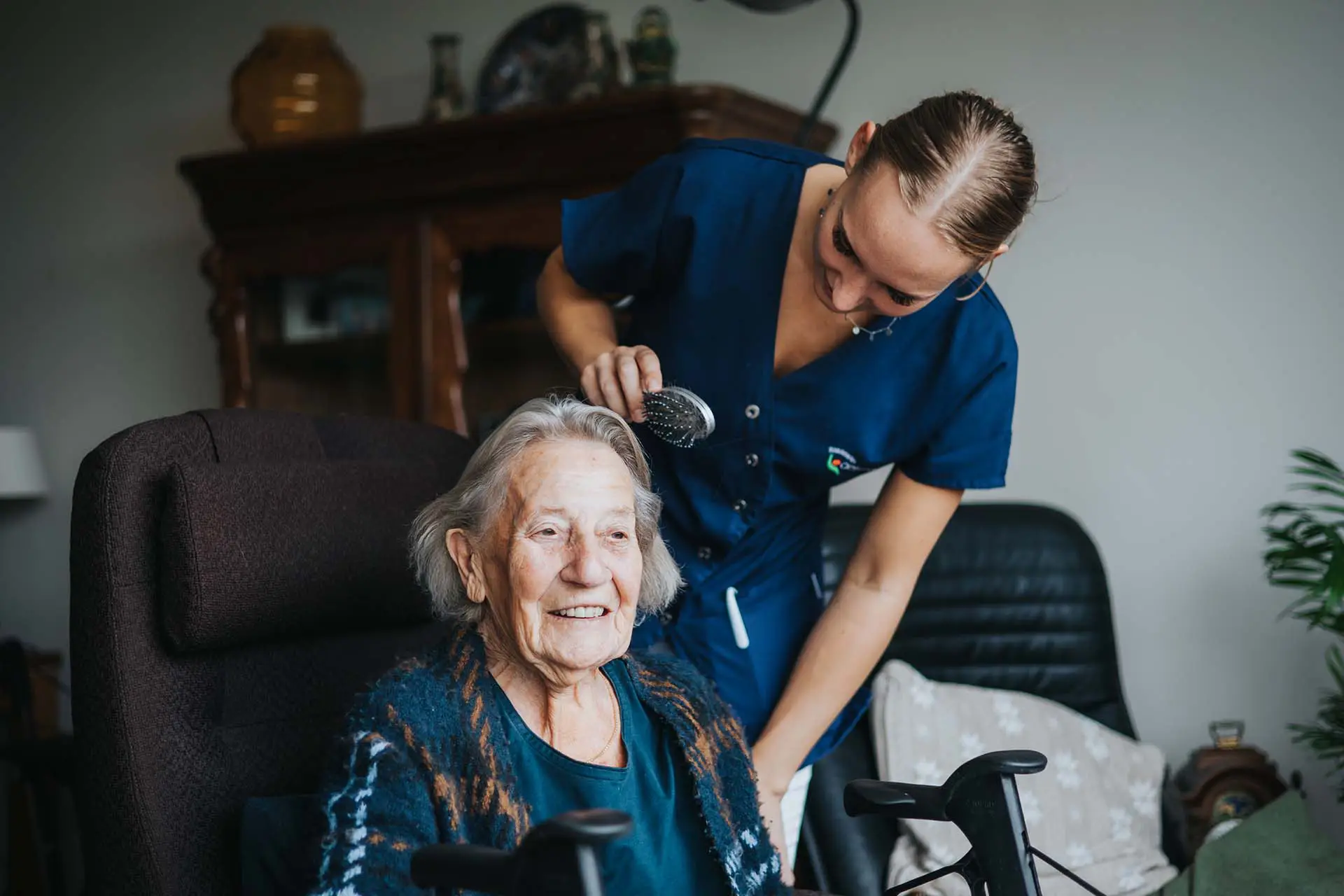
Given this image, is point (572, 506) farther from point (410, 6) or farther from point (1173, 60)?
point (410, 6)

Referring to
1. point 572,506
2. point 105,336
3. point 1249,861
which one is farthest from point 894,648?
point 105,336

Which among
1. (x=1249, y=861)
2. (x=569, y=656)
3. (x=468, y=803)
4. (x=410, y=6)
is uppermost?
(x=410, y=6)

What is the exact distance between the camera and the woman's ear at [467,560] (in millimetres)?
1410

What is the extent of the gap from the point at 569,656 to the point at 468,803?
173 millimetres

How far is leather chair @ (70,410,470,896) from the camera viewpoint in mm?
1366

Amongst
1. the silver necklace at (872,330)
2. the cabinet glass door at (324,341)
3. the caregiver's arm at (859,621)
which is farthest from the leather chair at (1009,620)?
the cabinet glass door at (324,341)

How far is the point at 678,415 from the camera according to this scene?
1.46m

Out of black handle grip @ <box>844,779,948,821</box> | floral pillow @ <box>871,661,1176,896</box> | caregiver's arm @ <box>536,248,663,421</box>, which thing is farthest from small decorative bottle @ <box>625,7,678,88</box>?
black handle grip @ <box>844,779,948,821</box>

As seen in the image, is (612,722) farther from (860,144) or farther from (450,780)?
(860,144)

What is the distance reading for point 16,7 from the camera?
13.7 ft

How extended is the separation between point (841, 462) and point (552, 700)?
19.5 inches

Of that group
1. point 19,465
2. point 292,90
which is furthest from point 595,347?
point 19,465

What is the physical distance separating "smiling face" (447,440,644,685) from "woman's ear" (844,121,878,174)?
0.41 metres

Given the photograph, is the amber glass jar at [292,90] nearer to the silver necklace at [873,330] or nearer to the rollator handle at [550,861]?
the silver necklace at [873,330]
